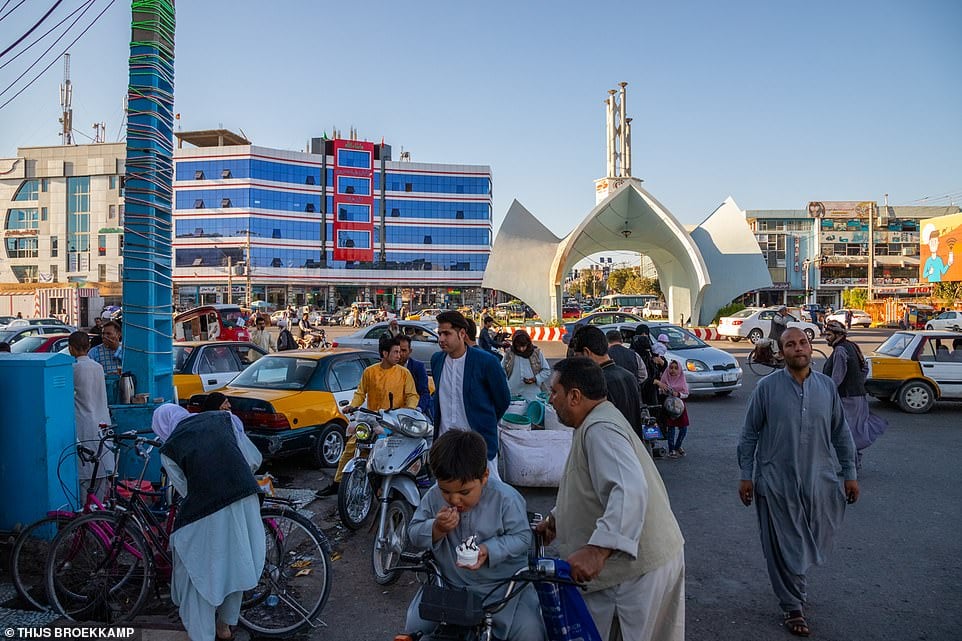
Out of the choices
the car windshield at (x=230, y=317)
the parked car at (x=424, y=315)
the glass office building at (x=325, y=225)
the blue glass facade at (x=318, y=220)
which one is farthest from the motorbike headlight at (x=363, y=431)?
the blue glass facade at (x=318, y=220)

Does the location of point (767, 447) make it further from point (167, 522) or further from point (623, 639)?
point (167, 522)

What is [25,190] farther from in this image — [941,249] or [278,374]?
[941,249]

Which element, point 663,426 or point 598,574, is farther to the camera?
point 663,426

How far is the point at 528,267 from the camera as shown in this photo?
39594 mm

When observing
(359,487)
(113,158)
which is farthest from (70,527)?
(113,158)

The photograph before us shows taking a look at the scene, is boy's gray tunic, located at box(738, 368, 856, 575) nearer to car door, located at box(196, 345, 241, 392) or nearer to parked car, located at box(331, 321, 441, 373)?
car door, located at box(196, 345, 241, 392)

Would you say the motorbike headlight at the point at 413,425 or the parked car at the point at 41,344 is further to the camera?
the parked car at the point at 41,344

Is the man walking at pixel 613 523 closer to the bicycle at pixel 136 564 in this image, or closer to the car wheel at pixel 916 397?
the bicycle at pixel 136 564

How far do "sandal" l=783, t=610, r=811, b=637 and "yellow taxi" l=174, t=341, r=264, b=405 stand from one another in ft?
25.2

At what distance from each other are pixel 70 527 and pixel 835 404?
452 centimetres

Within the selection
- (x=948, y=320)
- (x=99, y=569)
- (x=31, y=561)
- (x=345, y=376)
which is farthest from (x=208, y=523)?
(x=948, y=320)

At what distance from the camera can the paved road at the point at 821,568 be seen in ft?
13.7

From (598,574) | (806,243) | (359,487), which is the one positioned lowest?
(359,487)

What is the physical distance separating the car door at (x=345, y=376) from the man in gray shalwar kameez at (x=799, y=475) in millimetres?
5341
